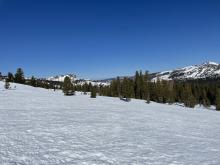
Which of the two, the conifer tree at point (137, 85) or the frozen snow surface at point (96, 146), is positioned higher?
the conifer tree at point (137, 85)

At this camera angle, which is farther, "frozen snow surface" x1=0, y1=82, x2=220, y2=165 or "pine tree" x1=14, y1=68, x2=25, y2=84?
"pine tree" x1=14, y1=68, x2=25, y2=84

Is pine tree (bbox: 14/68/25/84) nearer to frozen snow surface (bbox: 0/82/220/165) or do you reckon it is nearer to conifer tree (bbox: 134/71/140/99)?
conifer tree (bbox: 134/71/140/99)

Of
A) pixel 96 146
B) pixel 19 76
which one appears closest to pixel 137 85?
pixel 19 76

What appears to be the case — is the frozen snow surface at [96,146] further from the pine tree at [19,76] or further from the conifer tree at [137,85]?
the pine tree at [19,76]

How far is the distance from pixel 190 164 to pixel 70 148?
713cm

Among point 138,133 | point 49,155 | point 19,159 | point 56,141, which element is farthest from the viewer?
point 138,133

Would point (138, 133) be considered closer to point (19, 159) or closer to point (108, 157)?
point (108, 157)

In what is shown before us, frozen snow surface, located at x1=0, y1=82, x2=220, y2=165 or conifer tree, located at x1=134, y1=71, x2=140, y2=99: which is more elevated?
conifer tree, located at x1=134, y1=71, x2=140, y2=99

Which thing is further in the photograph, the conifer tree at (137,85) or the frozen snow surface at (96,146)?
the conifer tree at (137,85)

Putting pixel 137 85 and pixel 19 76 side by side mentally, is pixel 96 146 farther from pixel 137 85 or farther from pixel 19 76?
pixel 19 76

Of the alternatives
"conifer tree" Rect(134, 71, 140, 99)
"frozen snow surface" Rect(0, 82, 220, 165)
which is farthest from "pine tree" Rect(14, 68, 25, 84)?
"frozen snow surface" Rect(0, 82, 220, 165)

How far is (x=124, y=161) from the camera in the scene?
56.3 ft

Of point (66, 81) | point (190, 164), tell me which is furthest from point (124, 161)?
point (66, 81)

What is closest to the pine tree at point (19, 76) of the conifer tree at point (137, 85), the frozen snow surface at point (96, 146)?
the conifer tree at point (137, 85)
